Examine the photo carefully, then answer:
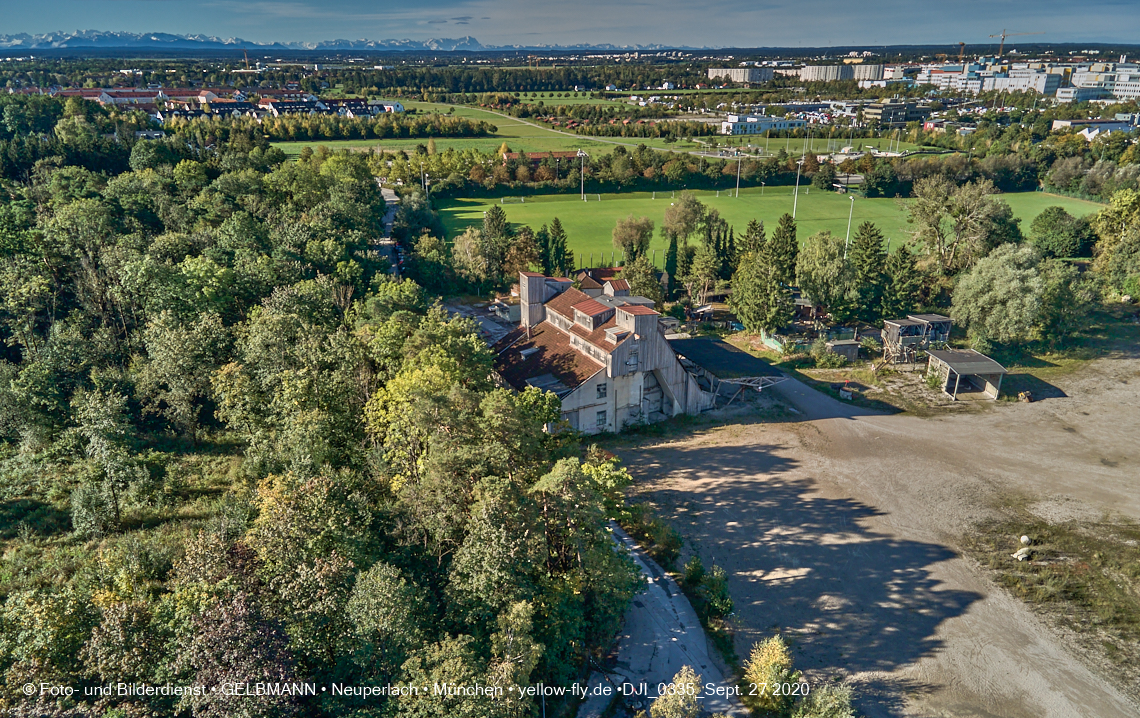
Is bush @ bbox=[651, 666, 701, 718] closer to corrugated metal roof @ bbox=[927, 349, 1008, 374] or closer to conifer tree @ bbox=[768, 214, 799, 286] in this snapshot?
corrugated metal roof @ bbox=[927, 349, 1008, 374]

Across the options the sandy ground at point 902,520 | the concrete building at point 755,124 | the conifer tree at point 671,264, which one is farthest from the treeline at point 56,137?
the concrete building at point 755,124

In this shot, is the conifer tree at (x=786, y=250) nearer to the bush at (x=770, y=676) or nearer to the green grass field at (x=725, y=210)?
the green grass field at (x=725, y=210)

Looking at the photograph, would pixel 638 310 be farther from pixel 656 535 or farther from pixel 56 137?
pixel 56 137

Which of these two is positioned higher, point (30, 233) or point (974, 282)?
point (30, 233)

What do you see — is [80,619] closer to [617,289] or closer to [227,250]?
[227,250]

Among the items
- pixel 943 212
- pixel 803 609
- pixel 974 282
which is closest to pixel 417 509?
pixel 803 609

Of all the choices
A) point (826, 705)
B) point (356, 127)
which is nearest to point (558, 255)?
point (826, 705)

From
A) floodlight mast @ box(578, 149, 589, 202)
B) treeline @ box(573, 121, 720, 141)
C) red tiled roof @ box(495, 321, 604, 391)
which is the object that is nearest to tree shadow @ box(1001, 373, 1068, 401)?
red tiled roof @ box(495, 321, 604, 391)

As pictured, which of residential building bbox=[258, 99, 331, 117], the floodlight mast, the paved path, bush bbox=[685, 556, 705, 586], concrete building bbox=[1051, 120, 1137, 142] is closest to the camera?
the paved path
